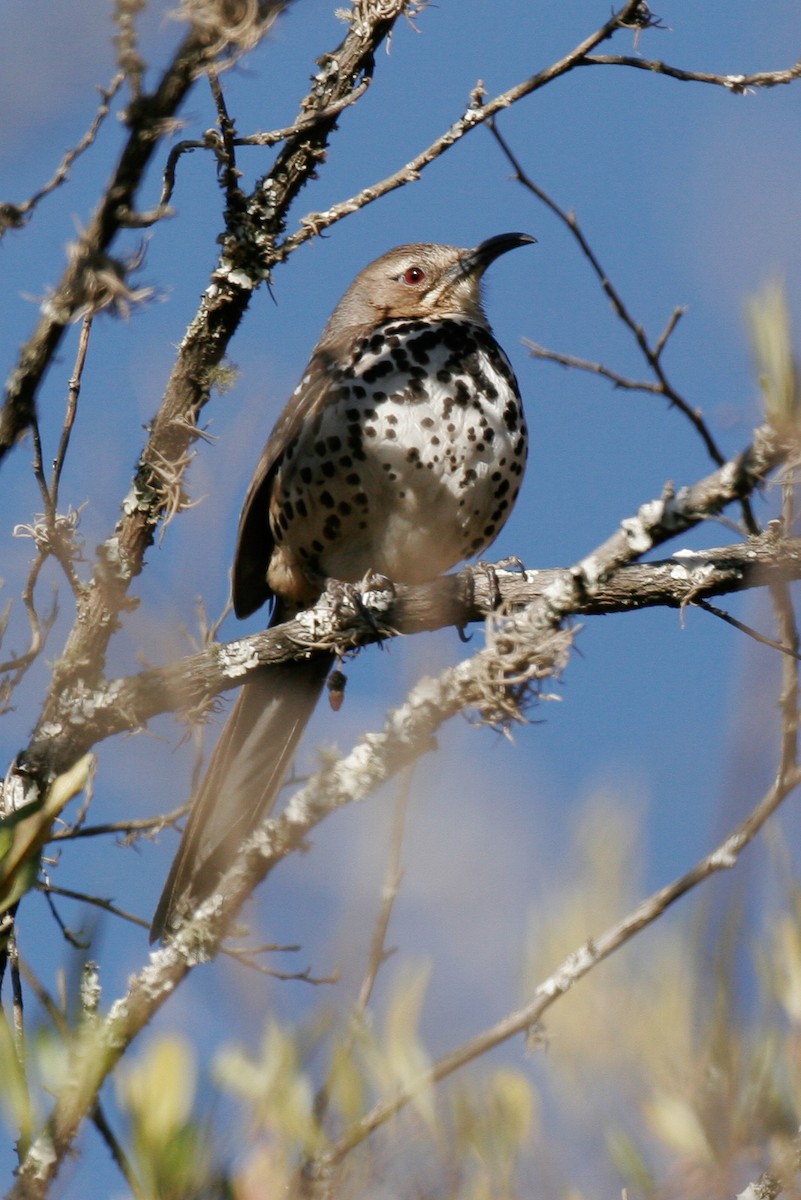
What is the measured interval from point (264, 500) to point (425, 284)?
0.99 metres

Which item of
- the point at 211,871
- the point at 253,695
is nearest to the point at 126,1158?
the point at 211,871

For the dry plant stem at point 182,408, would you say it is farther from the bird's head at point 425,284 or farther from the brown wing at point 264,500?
the bird's head at point 425,284

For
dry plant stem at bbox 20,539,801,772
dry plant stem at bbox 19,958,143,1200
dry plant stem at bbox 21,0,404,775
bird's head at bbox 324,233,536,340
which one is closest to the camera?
dry plant stem at bbox 19,958,143,1200

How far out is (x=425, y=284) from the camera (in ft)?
18.0

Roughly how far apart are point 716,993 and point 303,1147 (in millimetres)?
548

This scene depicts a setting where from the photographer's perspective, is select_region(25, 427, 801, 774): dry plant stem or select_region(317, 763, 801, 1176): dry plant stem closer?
select_region(317, 763, 801, 1176): dry plant stem

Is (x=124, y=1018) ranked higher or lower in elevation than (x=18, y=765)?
lower

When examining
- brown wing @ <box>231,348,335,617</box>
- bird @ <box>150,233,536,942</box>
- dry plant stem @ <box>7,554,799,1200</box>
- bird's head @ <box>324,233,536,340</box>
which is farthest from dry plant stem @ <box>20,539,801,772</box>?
bird's head @ <box>324,233,536,340</box>

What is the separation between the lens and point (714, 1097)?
1679mm

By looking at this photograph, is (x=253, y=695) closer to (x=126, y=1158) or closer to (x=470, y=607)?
(x=470, y=607)

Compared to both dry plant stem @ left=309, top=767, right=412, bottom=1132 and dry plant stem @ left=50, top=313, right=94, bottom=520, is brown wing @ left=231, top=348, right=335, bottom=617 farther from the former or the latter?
dry plant stem @ left=309, top=767, right=412, bottom=1132

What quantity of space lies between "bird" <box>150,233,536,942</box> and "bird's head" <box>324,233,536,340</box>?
0.09m

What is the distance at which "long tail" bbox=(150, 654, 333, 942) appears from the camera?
155 inches

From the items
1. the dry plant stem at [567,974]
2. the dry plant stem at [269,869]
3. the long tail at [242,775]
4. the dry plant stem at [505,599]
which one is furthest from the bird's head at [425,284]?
the dry plant stem at [567,974]
